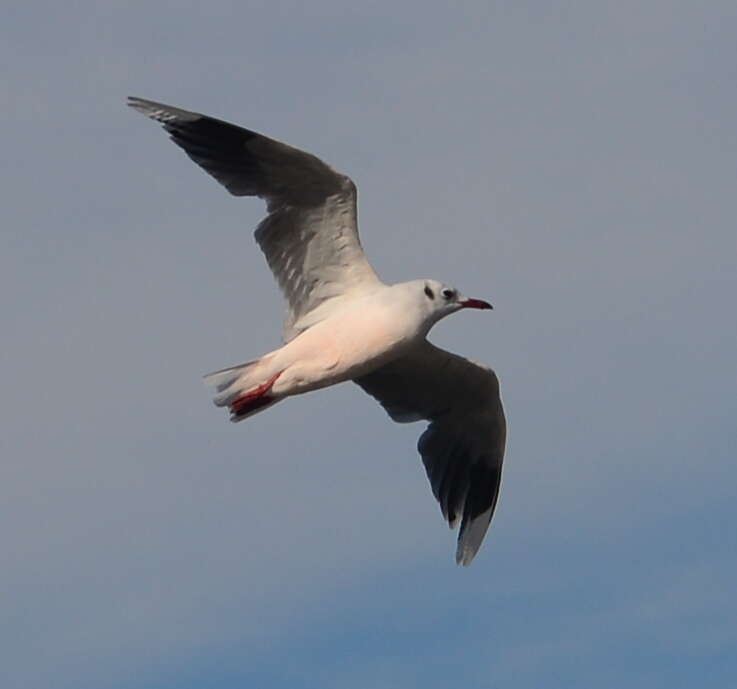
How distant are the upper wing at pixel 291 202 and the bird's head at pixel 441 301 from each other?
1.58ft

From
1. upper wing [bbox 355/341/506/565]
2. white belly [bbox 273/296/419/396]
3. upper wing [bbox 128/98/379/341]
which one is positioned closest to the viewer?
white belly [bbox 273/296/419/396]

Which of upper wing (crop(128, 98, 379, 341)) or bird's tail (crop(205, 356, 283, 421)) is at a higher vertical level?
upper wing (crop(128, 98, 379, 341))

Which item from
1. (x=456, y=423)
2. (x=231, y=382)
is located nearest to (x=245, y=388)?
(x=231, y=382)

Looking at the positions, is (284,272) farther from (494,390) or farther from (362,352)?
(494,390)

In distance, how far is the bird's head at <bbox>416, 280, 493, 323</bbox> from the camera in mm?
16344

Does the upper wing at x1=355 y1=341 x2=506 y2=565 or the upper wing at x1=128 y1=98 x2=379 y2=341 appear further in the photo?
the upper wing at x1=355 y1=341 x2=506 y2=565

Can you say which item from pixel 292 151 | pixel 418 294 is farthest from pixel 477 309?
pixel 292 151

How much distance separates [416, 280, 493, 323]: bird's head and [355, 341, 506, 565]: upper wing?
1.04m

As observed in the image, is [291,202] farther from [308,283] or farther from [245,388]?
[245,388]

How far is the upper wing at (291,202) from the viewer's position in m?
16.3

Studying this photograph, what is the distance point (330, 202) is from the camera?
53.6 ft

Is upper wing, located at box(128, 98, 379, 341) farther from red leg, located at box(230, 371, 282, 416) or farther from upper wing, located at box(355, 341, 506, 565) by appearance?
upper wing, located at box(355, 341, 506, 565)

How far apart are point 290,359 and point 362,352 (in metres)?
0.58

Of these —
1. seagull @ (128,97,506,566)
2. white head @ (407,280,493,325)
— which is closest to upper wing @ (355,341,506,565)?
seagull @ (128,97,506,566)
